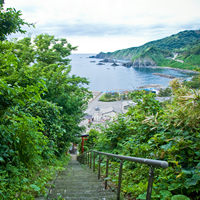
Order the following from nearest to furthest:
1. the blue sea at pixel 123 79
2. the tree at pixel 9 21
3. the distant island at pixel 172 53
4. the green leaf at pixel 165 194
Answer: the green leaf at pixel 165 194 < the tree at pixel 9 21 < the blue sea at pixel 123 79 < the distant island at pixel 172 53

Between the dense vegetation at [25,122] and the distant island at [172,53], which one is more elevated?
the distant island at [172,53]

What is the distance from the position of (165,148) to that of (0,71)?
2.60 metres

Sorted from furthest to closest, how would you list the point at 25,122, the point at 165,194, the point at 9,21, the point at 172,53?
the point at 172,53 → the point at 9,21 → the point at 25,122 → the point at 165,194

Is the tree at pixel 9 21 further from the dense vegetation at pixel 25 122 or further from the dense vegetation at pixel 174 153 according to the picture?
the dense vegetation at pixel 174 153

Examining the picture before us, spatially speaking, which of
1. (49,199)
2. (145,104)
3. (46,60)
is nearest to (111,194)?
(49,199)

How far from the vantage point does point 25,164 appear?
9.67 ft

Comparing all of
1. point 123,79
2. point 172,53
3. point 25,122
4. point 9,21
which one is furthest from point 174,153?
point 172,53

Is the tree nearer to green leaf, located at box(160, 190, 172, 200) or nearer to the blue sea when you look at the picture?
green leaf, located at box(160, 190, 172, 200)

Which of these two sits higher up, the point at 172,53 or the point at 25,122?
the point at 172,53

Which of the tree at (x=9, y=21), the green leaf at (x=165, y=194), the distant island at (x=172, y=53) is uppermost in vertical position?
the distant island at (x=172, y=53)

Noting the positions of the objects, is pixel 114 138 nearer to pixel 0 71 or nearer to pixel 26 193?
pixel 26 193

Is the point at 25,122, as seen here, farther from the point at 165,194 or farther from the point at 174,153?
the point at 174,153

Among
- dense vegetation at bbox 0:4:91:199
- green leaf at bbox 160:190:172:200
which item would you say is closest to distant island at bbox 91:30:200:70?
dense vegetation at bbox 0:4:91:199

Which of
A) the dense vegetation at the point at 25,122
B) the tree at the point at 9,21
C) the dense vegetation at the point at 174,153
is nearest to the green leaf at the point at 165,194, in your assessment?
the dense vegetation at the point at 174,153
